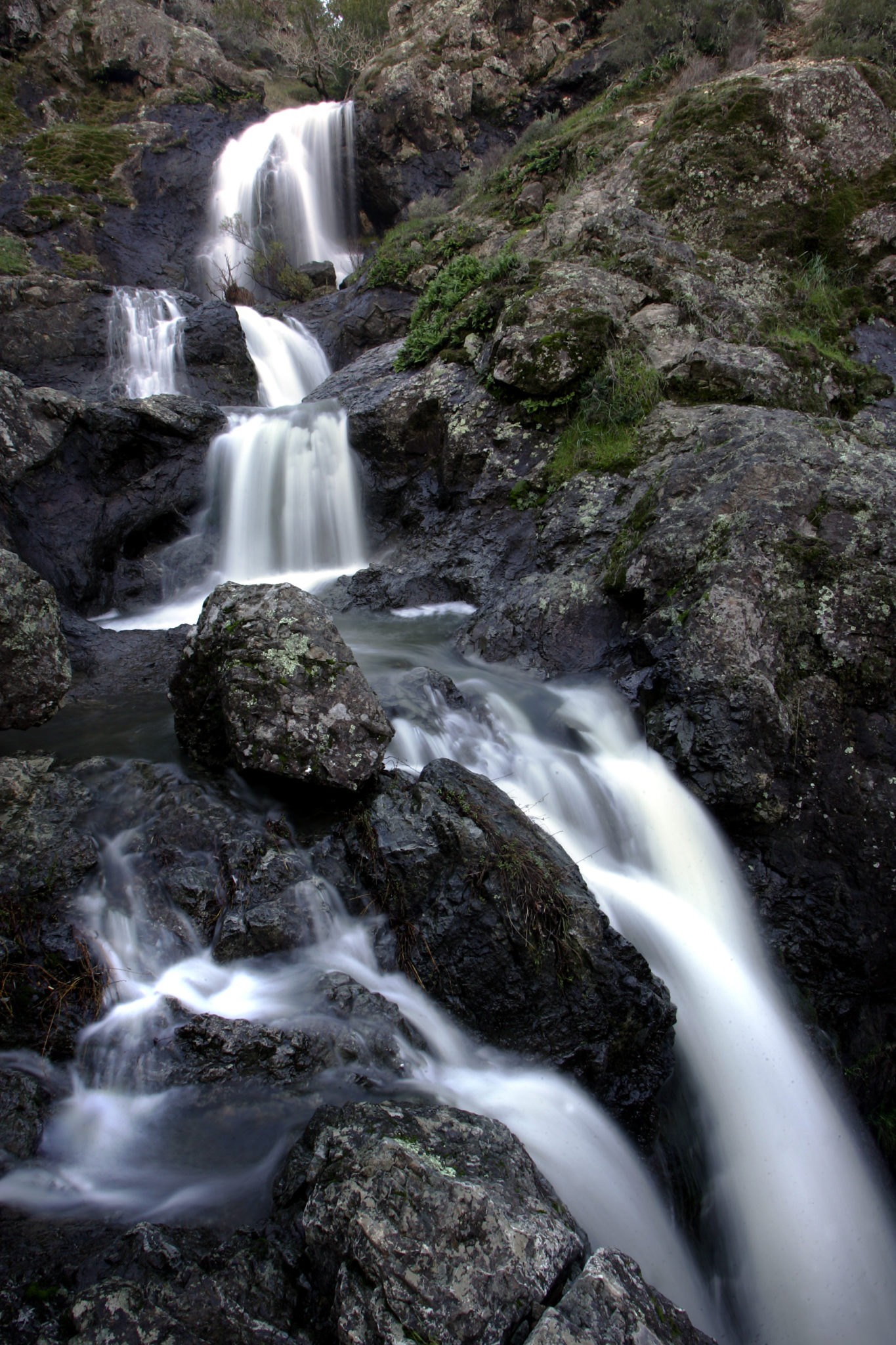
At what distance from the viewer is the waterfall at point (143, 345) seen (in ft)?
38.4

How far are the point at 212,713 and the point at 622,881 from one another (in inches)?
111

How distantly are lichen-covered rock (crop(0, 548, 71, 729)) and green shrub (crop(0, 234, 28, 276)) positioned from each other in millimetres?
10427

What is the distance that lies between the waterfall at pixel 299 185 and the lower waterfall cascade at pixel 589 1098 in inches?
692

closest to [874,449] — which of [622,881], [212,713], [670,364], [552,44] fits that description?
[670,364]

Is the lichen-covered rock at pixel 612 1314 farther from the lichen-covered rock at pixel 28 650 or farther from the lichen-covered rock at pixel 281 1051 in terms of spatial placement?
the lichen-covered rock at pixel 28 650

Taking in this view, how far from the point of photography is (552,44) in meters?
17.4

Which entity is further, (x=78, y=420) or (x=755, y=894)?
(x=78, y=420)

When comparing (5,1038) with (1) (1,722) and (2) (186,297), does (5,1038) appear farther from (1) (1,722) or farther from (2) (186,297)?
(2) (186,297)

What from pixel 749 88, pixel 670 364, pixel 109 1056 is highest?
pixel 749 88

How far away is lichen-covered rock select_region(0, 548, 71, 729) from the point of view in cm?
418

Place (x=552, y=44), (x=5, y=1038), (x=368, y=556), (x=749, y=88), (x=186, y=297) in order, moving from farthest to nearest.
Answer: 1. (x=552, y=44)
2. (x=186, y=297)
3. (x=749, y=88)
4. (x=368, y=556)
5. (x=5, y=1038)

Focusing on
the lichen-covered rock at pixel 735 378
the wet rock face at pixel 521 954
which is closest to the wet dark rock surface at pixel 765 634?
the lichen-covered rock at pixel 735 378

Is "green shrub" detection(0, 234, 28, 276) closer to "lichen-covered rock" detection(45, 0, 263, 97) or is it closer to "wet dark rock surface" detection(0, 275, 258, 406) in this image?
"wet dark rock surface" detection(0, 275, 258, 406)

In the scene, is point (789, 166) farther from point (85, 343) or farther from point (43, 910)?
point (43, 910)
